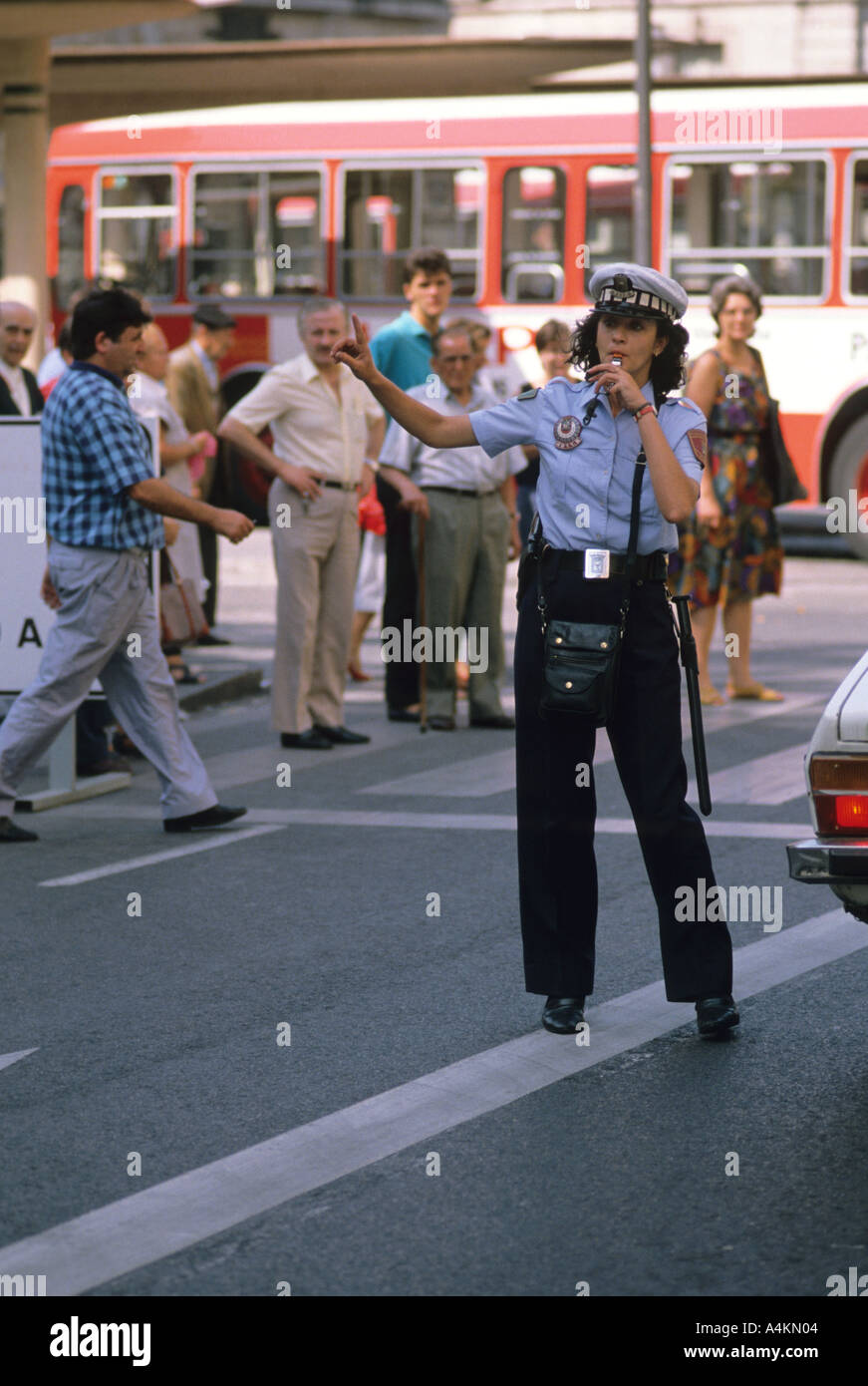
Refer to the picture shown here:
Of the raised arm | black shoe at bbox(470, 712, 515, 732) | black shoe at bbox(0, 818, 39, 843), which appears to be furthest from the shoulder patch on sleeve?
black shoe at bbox(470, 712, 515, 732)

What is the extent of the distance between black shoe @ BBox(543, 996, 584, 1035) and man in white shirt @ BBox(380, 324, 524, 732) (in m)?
5.09

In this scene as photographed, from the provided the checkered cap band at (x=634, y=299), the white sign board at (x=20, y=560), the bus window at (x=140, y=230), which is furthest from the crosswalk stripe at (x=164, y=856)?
the bus window at (x=140, y=230)

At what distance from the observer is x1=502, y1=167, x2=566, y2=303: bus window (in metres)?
19.8

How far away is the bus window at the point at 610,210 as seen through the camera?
1959cm

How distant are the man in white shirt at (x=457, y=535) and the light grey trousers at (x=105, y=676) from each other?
249 cm

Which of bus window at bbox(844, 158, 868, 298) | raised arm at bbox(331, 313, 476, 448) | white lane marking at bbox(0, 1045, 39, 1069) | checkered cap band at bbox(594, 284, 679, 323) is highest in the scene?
bus window at bbox(844, 158, 868, 298)

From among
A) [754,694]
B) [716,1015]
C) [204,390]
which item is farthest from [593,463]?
[204,390]

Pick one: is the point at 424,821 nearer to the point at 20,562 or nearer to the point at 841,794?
the point at 20,562

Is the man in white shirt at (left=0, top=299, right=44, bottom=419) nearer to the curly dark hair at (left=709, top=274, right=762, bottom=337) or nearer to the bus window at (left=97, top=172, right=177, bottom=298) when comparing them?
the curly dark hair at (left=709, top=274, right=762, bottom=337)

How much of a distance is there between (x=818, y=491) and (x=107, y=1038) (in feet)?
46.5
